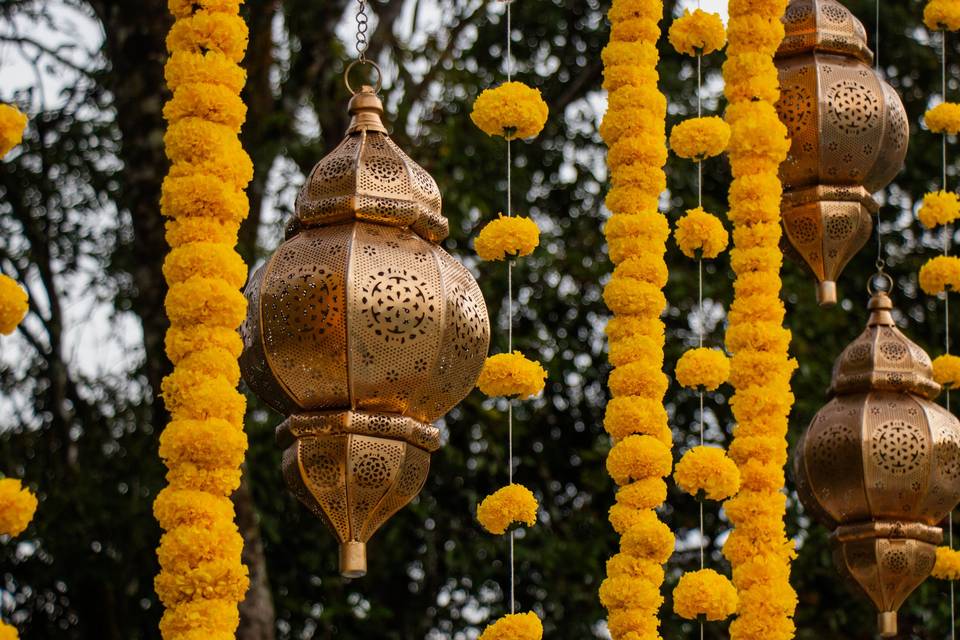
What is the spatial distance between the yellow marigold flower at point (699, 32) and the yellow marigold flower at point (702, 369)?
83cm

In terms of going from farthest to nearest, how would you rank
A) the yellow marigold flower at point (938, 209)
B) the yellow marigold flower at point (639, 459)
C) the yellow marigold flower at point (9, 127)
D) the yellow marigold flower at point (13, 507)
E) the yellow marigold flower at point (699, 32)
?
the yellow marigold flower at point (938, 209) → the yellow marigold flower at point (699, 32) → the yellow marigold flower at point (639, 459) → the yellow marigold flower at point (9, 127) → the yellow marigold flower at point (13, 507)

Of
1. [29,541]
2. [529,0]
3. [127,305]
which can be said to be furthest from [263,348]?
[529,0]

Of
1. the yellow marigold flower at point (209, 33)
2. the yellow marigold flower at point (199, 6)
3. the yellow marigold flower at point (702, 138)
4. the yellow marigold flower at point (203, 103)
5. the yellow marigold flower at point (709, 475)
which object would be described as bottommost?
the yellow marigold flower at point (709, 475)

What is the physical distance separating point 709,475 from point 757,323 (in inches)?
22.7

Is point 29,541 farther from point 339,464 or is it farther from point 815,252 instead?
point 339,464

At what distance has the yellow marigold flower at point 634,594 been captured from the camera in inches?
182

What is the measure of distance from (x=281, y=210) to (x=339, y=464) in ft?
15.2

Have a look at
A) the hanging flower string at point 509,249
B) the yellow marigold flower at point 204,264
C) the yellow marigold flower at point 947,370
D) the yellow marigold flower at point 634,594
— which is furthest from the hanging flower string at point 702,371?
the yellow marigold flower at point 204,264

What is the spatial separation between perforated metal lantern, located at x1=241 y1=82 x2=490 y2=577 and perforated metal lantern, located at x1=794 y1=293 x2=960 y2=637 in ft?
5.22

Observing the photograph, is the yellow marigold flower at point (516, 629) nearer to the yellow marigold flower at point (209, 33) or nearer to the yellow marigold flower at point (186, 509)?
the yellow marigold flower at point (186, 509)

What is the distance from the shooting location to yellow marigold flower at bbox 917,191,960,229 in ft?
19.0

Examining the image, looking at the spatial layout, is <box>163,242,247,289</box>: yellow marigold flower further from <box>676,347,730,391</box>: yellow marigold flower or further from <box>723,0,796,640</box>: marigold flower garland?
<box>723,0,796,640</box>: marigold flower garland

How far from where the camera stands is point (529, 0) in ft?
30.1

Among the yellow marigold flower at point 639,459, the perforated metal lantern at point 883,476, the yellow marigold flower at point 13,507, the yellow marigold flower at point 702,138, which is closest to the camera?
the yellow marigold flower at point 13,507
